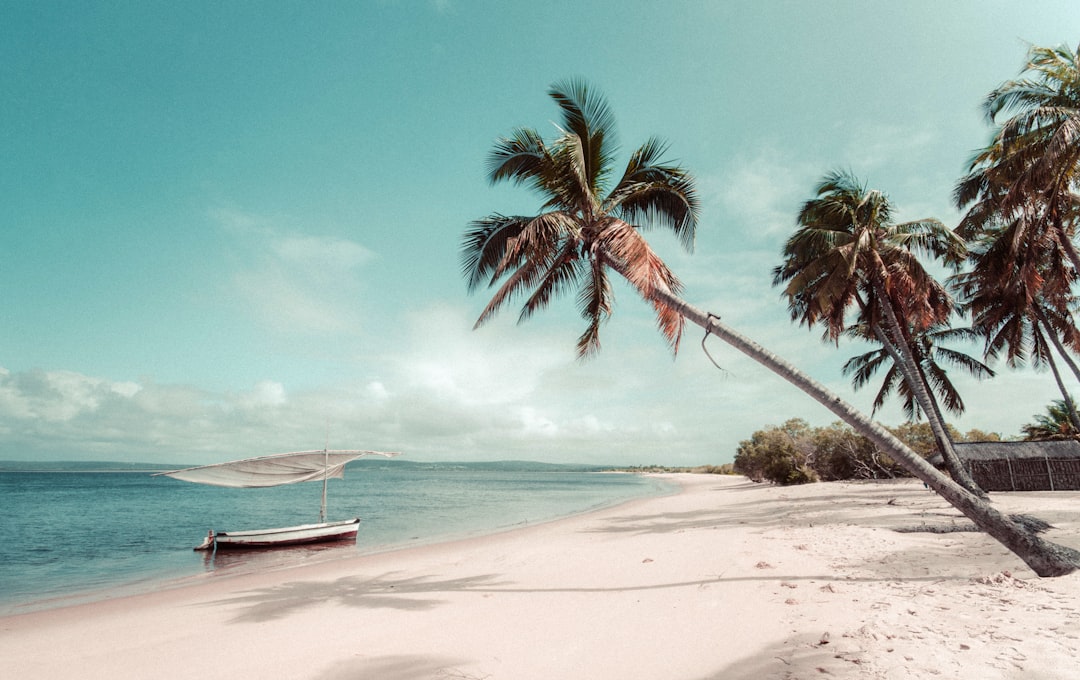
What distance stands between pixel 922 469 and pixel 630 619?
13.4 feet

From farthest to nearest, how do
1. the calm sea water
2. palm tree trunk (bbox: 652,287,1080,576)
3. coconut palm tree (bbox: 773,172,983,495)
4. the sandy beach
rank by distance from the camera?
coconut palm tree (bbox: 773,172,983,495) → the calm sea water → palm tree trunk (bbox: 652,287,1080,576) → the sandy beach

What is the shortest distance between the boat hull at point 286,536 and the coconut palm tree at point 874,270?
52.5 feet

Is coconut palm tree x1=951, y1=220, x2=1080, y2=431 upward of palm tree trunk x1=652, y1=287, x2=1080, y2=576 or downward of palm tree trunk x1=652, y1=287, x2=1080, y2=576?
upward

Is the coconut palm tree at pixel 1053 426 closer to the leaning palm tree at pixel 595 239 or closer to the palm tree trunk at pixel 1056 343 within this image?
the palm tree trunk at pixel 1056 343

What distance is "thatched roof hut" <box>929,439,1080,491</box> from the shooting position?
1858 centimetres

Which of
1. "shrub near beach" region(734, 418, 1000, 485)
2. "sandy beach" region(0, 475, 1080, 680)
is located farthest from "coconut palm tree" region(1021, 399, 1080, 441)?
"sandy beach" region(0, 475, 1080, 680)

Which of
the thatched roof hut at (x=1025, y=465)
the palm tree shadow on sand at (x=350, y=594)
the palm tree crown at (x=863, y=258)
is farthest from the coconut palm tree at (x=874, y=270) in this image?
the palm tree shadow on sand at (x=350, y=594)

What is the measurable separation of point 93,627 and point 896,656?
33.9ft

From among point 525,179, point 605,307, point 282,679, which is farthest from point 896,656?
point 525,179

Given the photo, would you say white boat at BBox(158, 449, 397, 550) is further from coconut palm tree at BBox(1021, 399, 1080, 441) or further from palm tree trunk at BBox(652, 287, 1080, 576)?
coconut palm tree at BBox(1021, 399, 1080, 441)

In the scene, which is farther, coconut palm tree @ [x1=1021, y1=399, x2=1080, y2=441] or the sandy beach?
coconut palm tree @ [x1=1021, y1=399, x2=1080, y2=441]

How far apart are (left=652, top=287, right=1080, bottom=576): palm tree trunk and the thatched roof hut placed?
59.0 feet

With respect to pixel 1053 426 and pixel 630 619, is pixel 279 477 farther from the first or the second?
pixel 1053 426

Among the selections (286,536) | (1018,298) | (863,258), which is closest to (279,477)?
(286,536)
